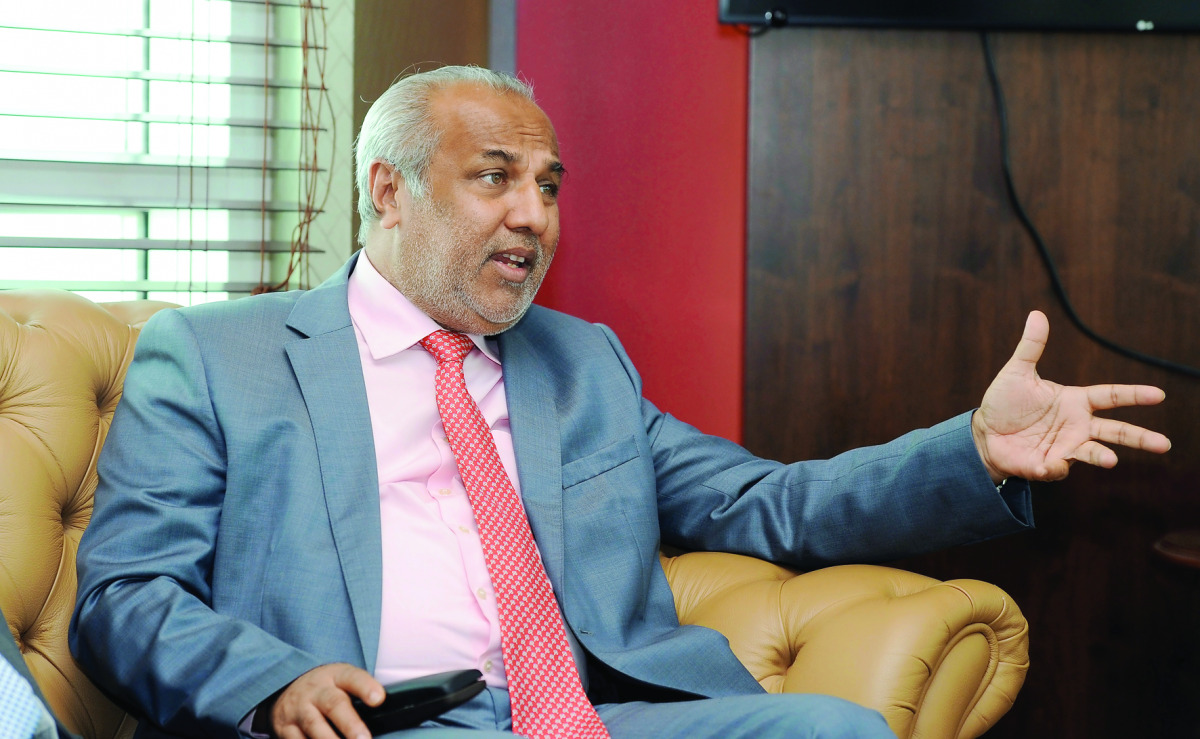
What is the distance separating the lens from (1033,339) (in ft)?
4.17

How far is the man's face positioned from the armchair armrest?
0.54m

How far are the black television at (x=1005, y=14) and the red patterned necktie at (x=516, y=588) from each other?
3.52 feet

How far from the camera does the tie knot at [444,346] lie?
1.42 meters

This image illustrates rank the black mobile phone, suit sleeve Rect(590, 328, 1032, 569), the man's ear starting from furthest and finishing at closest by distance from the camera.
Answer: the man's ear
suit sleeve Rect(590, 328, 1032, 569)
the black mobile phone

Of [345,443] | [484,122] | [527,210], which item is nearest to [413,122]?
[484,122]

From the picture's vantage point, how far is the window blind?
1.86 metres

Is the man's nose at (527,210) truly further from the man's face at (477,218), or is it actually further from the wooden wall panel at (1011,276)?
the wooden wall panel at (1011,276)

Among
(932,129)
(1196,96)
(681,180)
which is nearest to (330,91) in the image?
(681,180)

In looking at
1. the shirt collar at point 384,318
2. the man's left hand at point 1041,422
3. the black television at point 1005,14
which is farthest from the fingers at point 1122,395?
the black television at point 1005,14

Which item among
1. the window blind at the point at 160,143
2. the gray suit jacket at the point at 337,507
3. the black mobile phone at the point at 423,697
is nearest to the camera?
the black mobile phone at the point at 423,697

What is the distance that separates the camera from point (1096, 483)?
2.03 meters

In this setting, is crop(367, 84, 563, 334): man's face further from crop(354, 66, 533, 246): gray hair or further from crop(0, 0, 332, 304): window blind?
crop(0, 0, 332, 304): window blind

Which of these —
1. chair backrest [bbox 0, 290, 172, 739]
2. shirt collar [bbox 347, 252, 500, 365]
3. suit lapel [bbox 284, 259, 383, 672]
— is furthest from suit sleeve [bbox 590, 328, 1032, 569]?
chair backrest [bbox 0, 290, 172, 739]

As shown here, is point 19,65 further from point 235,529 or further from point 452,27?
point 235,529
